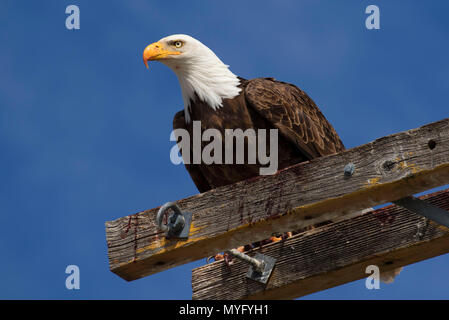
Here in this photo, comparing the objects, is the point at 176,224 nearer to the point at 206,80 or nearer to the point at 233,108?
the point at 233,108

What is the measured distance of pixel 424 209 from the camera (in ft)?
11.9

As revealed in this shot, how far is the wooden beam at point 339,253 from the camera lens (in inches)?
161

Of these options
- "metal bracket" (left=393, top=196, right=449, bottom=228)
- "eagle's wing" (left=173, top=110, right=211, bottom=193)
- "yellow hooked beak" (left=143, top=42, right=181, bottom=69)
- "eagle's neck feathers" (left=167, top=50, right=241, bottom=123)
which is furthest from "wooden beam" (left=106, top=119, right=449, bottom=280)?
"yellow hooked beak" (left=143, top=42, right=181, bottom=69)

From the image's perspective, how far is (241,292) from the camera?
4.41 meters

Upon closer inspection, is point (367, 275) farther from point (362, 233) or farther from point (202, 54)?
point (202, 54)

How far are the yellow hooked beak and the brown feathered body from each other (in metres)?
0.57

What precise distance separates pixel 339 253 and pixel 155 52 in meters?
3.25

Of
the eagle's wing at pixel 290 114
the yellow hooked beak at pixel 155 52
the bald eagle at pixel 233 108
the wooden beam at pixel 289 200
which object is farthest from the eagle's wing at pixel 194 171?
the wooden beam at pixel 289 200

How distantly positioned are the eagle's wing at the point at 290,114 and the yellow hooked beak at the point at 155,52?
0.88 metres

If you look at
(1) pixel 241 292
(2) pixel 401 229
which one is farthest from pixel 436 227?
(1) pixel 241 292

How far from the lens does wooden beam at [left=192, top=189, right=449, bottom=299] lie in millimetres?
4086

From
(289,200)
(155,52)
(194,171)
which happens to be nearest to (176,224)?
(289,200)

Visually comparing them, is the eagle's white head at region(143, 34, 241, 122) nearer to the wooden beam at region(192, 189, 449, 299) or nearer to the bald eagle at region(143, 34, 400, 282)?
the bald eagle at region(143, 34, 400, 282)
